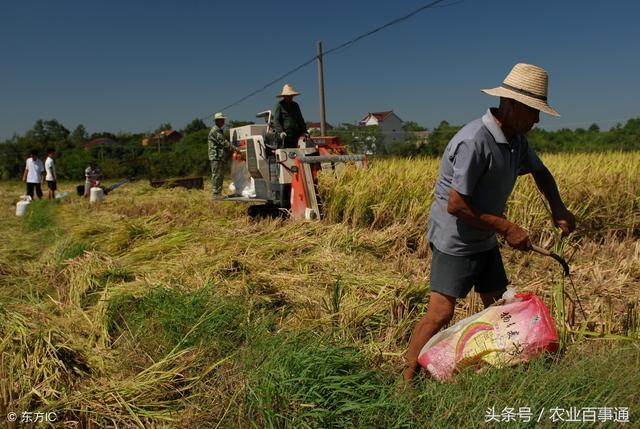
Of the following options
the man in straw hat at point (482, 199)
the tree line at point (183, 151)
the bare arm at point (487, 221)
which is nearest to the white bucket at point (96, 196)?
the tree line at point (183, 151)

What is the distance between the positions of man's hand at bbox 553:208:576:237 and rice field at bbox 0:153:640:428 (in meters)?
0.18

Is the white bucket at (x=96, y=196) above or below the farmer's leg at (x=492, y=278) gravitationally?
above

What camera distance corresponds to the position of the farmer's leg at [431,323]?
244cm

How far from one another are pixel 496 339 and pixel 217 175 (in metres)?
7.95

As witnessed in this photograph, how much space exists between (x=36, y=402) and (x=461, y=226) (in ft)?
7.16

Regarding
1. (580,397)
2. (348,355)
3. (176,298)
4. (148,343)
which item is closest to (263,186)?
(176,298)

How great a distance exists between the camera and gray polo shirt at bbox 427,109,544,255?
87.0 inches

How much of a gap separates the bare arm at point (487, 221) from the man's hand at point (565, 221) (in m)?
0.49

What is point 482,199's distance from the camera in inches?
92.5

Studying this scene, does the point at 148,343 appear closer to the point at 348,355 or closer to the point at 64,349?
the point at 64,349

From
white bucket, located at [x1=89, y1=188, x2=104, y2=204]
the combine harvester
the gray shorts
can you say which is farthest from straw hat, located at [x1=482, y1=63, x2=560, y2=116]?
white bucket, located at [x1=89, y1=188, x2=104, y2=204]

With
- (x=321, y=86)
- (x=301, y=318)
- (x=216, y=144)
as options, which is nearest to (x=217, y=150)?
(x=216, y=144)

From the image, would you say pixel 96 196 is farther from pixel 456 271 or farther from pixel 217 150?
pixel 456 271

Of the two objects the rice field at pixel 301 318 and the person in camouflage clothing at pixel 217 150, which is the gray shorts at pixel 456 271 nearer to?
the rice field at pixel 301 318
